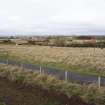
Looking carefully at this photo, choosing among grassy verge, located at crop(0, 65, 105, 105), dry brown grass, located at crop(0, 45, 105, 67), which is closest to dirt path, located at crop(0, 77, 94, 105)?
grassy verge, located at crop(0, 65, 105, 105)

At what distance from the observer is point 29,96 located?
11820 mm

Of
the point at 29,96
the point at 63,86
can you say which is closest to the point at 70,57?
the point at 63,86

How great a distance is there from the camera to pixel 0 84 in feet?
48.4

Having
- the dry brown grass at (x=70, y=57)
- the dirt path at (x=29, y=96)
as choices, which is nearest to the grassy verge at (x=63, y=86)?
the dirt path at (x=29, y=96)

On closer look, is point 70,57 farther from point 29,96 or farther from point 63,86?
point 29,96

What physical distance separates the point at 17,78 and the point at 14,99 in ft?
16.4

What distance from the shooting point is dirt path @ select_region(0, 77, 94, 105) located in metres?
10.8

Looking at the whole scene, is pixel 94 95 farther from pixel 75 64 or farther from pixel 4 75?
pixel 75 64

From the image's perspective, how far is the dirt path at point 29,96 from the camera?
10.8 metres

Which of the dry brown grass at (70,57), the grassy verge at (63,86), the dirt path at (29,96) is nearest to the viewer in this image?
the dirt path at (29,96)

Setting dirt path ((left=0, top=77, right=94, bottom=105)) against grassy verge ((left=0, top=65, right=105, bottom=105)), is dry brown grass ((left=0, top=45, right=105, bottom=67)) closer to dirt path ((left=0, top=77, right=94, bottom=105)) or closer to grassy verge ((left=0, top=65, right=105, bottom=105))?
grassy verge ((left=0, top=65, right=105, bottom=105))

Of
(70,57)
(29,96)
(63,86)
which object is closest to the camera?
(29,96)

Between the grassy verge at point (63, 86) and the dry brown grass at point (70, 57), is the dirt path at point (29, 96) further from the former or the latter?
the dry brown grass at point (70, 57)

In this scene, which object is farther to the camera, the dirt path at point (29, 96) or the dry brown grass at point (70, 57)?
the dry brown grass at point (70, 57)
